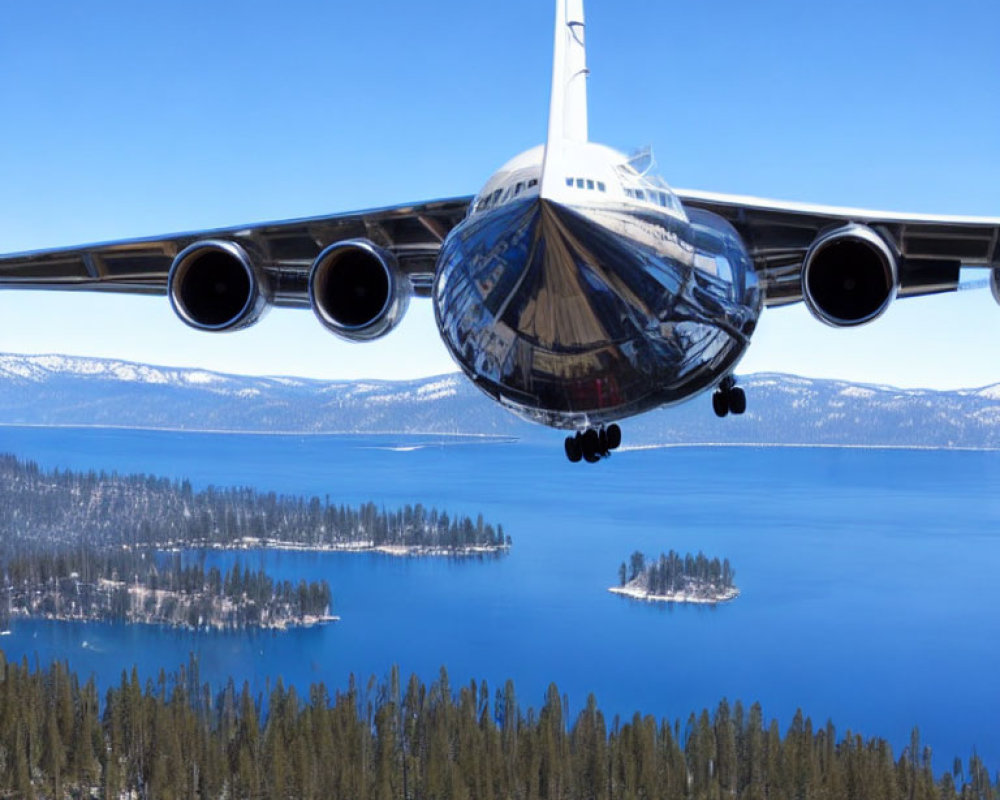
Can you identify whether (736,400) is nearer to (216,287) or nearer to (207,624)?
(216,287)

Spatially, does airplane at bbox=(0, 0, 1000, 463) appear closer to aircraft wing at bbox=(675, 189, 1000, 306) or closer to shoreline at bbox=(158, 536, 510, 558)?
aircraft wing at bbox=(675, 189, 1000, 306)

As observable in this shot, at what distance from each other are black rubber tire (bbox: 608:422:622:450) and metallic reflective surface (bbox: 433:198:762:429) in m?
1.42

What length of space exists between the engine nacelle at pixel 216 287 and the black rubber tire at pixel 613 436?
293cm

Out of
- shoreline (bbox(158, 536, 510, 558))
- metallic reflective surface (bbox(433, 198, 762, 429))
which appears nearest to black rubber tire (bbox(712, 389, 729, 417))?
metallic reflective surface (bbox(433, 198, 762, 429))

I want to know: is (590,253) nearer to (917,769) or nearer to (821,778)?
(821,778)

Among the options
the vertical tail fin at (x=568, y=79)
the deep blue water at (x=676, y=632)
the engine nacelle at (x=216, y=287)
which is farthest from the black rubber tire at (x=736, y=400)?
the deep blue water at (x=676, y=632)

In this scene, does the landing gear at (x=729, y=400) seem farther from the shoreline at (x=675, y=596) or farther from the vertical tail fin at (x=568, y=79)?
the shoreline at (x=675, y=596)

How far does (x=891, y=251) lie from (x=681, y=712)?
282 feet

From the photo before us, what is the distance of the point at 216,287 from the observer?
28.9 feet

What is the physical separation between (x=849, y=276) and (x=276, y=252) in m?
4.57

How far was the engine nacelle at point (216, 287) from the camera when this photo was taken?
8406 mm

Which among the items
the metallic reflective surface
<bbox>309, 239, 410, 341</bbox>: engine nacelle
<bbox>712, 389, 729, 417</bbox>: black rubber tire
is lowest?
<bbox>712, 389, 729, 417</bbox>: black rubber tire

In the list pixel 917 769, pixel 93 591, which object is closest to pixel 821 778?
pixel 917 769

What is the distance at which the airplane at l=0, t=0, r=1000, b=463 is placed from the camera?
5.12 meters
